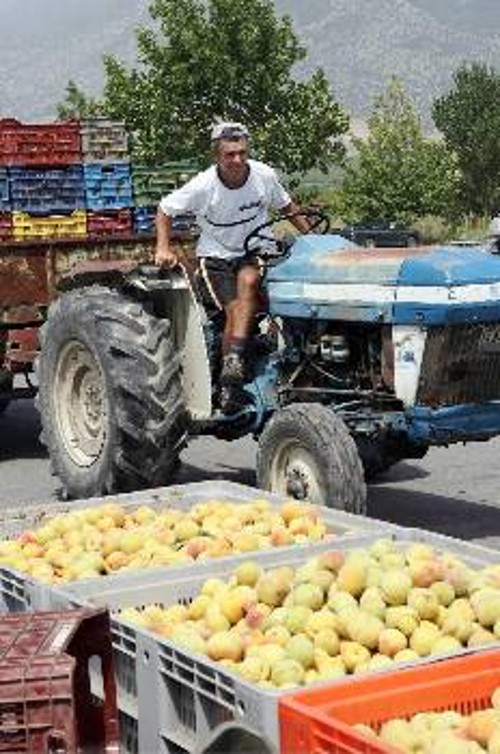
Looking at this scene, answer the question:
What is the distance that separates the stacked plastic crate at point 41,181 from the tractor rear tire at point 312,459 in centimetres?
509

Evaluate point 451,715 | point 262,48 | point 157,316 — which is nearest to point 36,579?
point 451,715

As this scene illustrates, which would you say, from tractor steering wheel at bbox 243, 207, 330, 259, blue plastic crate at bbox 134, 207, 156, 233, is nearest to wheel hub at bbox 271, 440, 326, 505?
tractor steering wheel at bbox 243, 207, 330, 259

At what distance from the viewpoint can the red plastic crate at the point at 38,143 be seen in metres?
12.5

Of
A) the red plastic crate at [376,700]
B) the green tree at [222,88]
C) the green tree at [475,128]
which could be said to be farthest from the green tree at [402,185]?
the red plastic crate at [376,700]

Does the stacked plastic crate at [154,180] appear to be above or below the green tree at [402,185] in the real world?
below

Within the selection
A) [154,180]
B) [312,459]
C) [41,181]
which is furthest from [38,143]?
[312,459]

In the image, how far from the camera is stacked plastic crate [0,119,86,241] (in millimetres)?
12391

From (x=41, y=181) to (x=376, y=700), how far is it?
9.55m

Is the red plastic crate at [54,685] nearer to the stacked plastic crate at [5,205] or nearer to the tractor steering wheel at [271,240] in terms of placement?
the tractor steering wheel at [271,240]

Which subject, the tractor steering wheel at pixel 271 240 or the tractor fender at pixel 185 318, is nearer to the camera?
the tractor steering wheel at pixel 271 240

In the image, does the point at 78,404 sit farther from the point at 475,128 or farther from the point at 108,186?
the point at 475,128

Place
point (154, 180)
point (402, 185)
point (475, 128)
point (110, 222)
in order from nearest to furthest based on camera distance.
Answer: point (110, 222)
point (154, 180)
point (402, 185)
point (475, 128)

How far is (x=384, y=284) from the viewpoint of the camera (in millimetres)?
7531

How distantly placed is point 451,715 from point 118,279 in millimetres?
5811
